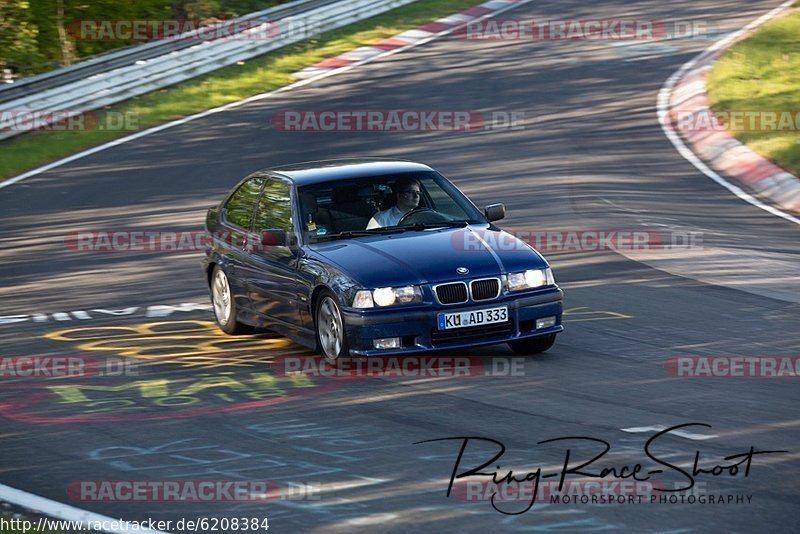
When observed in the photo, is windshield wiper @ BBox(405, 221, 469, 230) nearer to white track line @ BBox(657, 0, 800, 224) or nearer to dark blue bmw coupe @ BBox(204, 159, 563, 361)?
dark blue bmw coupe @ BBox(204, 159, 563, 361)

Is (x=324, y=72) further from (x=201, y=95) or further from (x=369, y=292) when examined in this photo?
(x=369, y=292)

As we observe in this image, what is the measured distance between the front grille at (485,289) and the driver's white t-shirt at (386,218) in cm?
128

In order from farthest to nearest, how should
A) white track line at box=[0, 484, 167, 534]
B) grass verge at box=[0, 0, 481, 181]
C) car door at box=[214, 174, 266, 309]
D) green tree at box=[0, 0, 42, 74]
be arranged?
green tree at box=[0, 0, 42, 74] → grass verge at box=[0, 0, 481, 181] → car door at box=[214, 174, 266, 309] → white track line at box=[0, 484, 167, 534]

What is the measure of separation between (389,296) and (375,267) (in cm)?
29

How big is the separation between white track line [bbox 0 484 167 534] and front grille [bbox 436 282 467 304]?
11.4 feet

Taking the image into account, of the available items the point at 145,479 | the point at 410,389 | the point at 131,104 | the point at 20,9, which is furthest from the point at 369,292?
the point at 20,9

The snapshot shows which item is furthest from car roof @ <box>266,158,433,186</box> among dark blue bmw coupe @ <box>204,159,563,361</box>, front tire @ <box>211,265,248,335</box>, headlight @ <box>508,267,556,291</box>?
headlight @ <box>508,267,556,291</box>

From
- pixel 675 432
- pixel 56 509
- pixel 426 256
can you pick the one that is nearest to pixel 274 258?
pixel 426 256

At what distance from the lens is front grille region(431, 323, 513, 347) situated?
9.41 m

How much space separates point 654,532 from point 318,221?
17.0ft

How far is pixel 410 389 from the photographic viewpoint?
29.4 feet

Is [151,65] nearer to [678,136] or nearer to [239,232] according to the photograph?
[678,136]

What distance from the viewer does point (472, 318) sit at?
942 cm

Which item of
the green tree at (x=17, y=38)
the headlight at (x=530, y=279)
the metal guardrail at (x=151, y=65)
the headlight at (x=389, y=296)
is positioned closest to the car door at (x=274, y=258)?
the headlight at (x=389, y=296)
